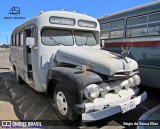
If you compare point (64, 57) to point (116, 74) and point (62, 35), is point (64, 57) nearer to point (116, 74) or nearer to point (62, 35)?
point (62, 35)

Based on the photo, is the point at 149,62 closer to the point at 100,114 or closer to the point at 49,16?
the point at 100,114

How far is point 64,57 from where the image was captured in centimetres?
567

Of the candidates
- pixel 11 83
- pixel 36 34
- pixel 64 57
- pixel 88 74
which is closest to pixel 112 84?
pixel 88 74

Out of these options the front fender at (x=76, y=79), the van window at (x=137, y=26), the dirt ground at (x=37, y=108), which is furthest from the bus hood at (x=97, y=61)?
the van window at (x=137, y=26)

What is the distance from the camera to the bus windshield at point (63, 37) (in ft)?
19.9

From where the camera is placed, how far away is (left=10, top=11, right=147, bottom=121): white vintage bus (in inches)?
173

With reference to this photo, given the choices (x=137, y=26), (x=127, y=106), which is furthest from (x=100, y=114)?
(x=137, y=26)

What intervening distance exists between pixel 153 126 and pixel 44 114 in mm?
2714

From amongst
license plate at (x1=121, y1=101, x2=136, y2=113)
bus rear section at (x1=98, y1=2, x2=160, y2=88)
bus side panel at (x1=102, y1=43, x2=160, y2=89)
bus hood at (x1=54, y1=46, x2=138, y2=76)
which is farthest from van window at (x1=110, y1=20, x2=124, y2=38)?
license plate at (x1=121, y1=101, x2=136, y2=113)

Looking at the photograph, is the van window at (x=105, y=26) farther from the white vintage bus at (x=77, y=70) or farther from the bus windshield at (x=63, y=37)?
the bus windshield at (x=63, y=37)

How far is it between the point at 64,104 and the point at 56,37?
83.3 inches

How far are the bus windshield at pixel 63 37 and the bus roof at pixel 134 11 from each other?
79.2 inches

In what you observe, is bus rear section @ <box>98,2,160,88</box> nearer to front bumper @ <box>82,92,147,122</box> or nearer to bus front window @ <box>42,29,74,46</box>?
bus front window @ <box>42,29,74,46</box>

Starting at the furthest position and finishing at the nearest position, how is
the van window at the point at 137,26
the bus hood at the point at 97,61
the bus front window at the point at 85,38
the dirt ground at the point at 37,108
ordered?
the van window at the point at 137,26, the bus front window at the point at 85,38, the dirt ground at the point at 37,108, the bus hood at the point at 97,61
